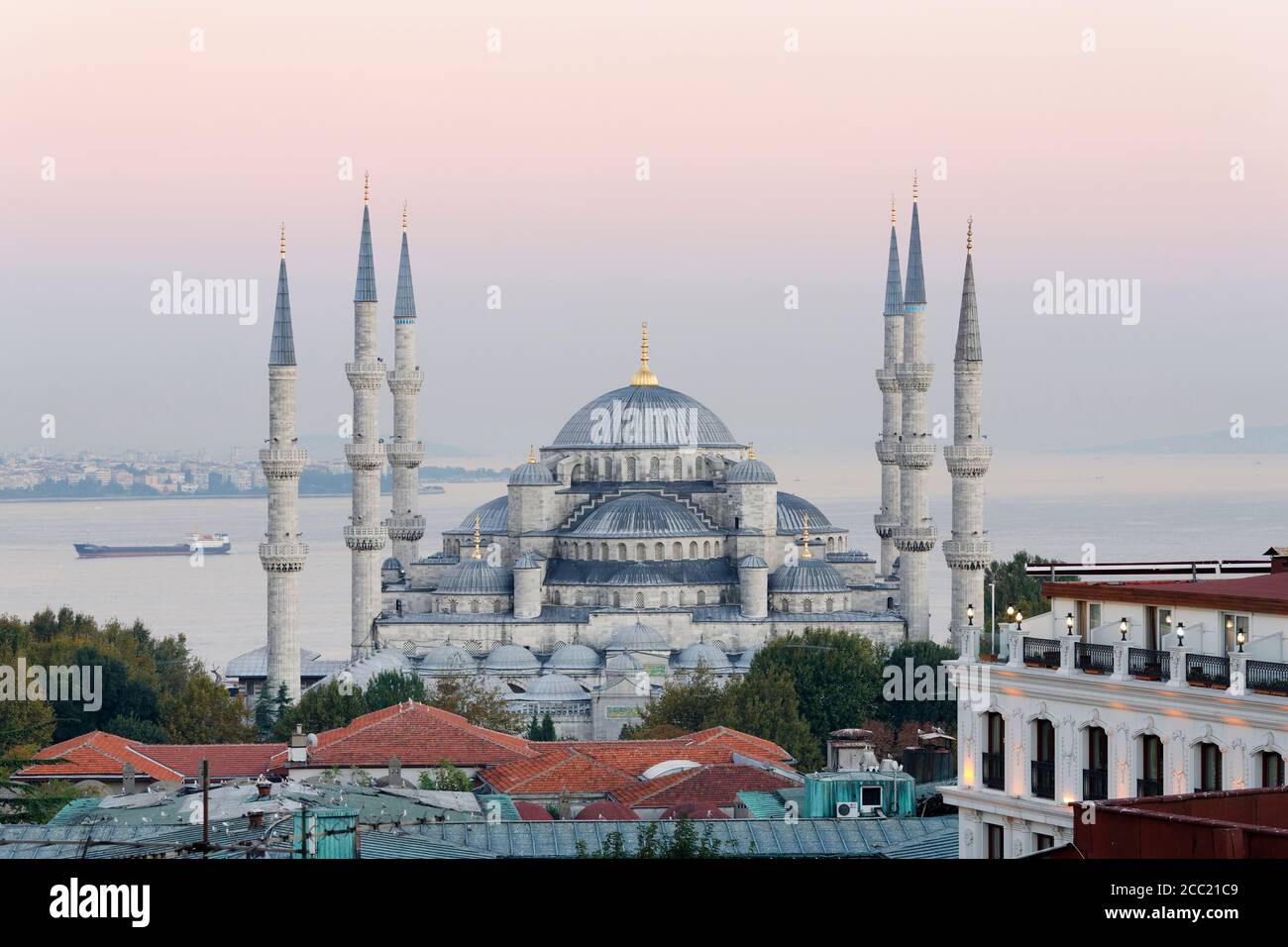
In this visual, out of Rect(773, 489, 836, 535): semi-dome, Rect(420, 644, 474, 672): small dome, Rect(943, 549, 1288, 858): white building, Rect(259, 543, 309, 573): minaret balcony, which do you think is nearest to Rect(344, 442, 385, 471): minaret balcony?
Rect(420, 644, 474, 672): small dome

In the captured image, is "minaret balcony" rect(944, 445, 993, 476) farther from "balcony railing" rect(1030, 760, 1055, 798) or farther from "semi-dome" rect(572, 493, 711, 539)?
"balcony railing" rect(1030, 760, 1055, 798)

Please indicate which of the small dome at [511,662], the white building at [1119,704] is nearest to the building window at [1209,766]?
the white building at [1119,704]

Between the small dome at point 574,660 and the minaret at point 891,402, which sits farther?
the minaret at point 891,402

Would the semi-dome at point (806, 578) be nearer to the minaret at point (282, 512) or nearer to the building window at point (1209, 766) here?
the minaret at point (282, 512)

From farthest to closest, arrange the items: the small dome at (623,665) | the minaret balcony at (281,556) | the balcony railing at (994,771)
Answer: the small dome at (623,665), the minaret balcony at (281,556), the balcony railing at (994,771)

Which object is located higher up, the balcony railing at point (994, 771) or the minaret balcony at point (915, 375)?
the minaret balcony at point (915, 375)
